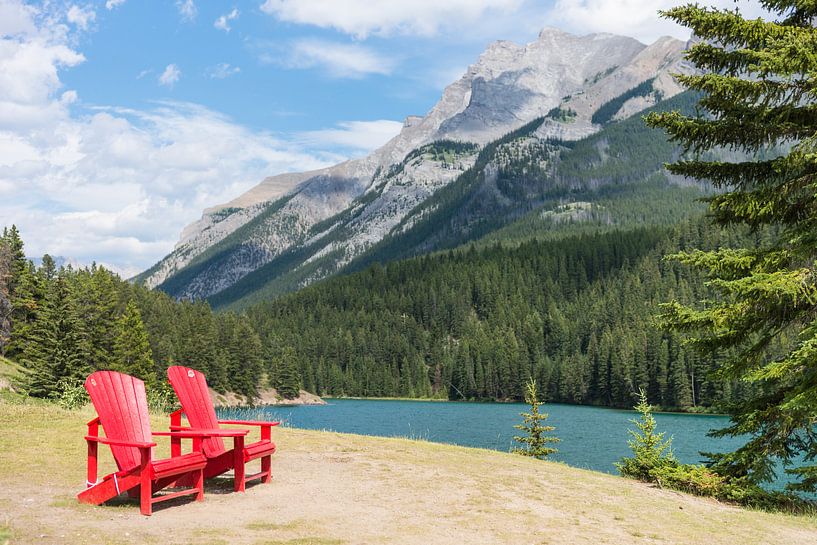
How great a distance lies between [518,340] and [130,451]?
15895 cm

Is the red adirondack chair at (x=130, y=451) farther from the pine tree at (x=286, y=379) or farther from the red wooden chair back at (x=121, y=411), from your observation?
the pine tree at (x=286, y=379)

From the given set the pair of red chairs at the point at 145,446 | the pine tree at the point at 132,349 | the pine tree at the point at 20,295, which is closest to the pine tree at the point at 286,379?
the pine tree at the point at 132,349

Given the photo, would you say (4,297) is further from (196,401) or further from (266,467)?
(266,467)

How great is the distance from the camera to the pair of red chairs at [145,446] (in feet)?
33.2

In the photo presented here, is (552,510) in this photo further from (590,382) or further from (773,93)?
(590,382)

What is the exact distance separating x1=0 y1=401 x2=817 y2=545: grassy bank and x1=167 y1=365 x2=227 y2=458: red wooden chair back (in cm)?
86

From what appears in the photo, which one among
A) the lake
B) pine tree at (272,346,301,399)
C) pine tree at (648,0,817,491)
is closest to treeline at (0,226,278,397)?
pine tree at (272,346,301,399)

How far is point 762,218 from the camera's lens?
14.0 m

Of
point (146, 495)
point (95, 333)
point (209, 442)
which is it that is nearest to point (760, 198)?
point (209, 442)

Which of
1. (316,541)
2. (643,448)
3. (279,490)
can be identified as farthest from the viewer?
(643,448)

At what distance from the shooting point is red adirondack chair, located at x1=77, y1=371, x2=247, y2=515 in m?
10.0

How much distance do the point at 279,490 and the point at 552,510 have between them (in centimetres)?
501

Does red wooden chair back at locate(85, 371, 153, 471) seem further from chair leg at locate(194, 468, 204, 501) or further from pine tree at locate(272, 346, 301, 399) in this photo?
pine tree at locate(272, 346, 301, 399)

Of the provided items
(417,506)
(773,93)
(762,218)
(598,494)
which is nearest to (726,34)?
(773,93)
